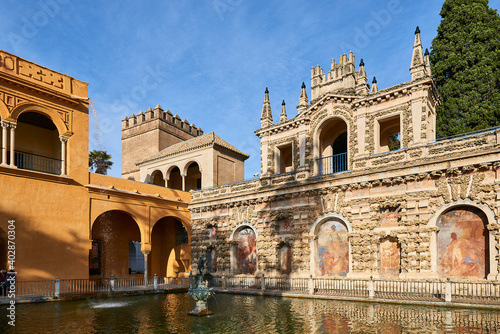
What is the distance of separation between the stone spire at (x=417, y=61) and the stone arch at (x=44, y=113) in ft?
63.3

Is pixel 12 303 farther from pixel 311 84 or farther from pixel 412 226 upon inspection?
pixel 311 84

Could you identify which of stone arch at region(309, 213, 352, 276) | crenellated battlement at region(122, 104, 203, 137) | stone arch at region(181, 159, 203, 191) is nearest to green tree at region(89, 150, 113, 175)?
crenellated battlement at region(122, 104, 203, 137)

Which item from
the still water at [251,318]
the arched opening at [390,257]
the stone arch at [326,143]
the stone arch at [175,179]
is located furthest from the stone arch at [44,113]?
the arched opening at [390,257]

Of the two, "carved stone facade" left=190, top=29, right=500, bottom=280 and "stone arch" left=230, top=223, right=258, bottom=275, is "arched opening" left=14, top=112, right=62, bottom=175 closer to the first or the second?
"carved stone facade" left=190, top=29, right=500, bottom=280

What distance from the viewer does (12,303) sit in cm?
1536

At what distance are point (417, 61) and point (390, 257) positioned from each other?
1006cm

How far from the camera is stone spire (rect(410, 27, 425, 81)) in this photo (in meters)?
19.2

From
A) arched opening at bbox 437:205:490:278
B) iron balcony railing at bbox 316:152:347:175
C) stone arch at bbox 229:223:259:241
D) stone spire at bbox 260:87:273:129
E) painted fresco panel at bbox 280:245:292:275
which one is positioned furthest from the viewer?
stone spire at bbox 260:87:273:129

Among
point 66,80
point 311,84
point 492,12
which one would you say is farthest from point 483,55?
point 66,80

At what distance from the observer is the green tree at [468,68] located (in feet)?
78.8

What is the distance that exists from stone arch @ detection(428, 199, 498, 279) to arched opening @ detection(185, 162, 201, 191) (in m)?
21.2

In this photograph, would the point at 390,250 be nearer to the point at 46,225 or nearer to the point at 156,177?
the point at 46,225

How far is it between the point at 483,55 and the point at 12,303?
2943 centimetres

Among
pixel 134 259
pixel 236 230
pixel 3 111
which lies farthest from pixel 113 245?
pixel 3 111
